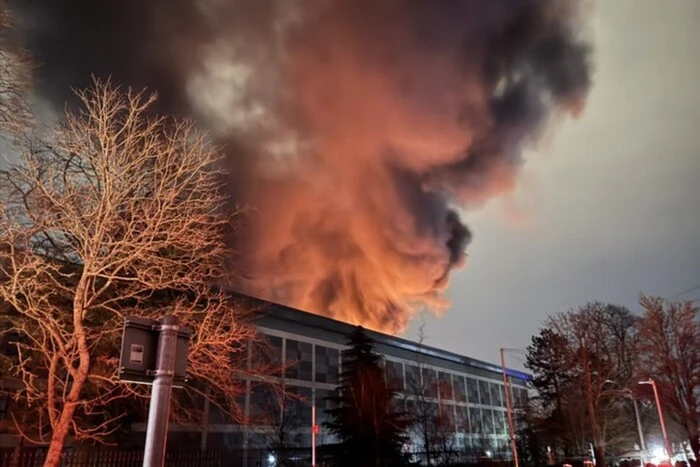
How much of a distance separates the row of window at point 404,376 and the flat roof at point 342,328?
202 cm

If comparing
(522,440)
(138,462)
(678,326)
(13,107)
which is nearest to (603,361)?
(678,326)

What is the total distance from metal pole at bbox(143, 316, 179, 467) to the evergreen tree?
28.1 metres

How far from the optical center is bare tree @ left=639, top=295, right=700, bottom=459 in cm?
3291

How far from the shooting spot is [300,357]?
158ft

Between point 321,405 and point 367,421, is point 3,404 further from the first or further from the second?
point 321,405

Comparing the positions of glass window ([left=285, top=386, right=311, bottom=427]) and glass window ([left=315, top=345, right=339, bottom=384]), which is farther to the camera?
glass window ([left=315, top=345, right=339, bottom=384])

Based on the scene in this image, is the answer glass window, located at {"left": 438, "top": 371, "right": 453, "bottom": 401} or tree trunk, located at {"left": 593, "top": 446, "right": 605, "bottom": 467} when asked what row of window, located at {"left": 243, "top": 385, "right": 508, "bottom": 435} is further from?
tree trunk, located at {"left": 593, "top": 446, "right": 605, "bottom": 467}

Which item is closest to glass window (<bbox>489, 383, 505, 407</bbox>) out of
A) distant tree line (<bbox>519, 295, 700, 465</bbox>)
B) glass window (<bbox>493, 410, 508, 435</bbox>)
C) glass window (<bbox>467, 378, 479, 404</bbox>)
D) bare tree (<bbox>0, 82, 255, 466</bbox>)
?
glass window (<bbox>493, 410, 508, 435</bbox>)

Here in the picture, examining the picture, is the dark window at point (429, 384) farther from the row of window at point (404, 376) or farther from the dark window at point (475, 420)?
the dark window at point (475, 420)

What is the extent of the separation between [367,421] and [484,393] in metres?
61.2

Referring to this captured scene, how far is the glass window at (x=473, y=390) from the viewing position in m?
81.4

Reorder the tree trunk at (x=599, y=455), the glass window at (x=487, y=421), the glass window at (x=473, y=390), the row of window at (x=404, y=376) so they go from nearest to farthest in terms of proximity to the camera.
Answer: the tree trunk at (x=599, y=455) → the row of window at (x=404, y=376) → the glass window at (x=473, y=390) → the glass window at (x=487, y=421)

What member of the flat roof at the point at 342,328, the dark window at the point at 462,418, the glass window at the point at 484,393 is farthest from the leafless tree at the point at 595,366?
the glass window at the point at 484,393

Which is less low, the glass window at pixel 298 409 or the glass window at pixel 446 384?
the glass window at pixel 446 384
